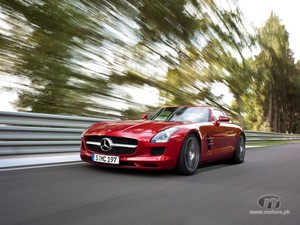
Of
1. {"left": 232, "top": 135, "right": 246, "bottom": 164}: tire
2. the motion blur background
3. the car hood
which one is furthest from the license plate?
the motion blur background

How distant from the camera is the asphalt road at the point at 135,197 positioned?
3385mm

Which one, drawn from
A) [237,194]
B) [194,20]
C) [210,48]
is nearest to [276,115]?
[210,48]

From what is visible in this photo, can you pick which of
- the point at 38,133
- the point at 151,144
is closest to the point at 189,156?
the point at 151,144

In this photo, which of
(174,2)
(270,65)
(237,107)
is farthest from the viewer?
(270,65)

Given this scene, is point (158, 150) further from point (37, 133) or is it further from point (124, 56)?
point (124, 56)

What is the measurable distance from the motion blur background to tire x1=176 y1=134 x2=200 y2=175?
4.76 metres

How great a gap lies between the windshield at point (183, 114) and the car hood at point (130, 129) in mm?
796

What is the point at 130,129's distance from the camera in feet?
19.7

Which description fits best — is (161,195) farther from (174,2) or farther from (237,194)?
(174,2)

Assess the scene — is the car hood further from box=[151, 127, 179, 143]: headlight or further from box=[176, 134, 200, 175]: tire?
box=[176, 134, 200, 175]: tire

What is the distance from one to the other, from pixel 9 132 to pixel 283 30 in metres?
31.1

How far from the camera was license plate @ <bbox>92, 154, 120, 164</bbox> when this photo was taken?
5.77 meters

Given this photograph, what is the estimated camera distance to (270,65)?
3291 centimetres

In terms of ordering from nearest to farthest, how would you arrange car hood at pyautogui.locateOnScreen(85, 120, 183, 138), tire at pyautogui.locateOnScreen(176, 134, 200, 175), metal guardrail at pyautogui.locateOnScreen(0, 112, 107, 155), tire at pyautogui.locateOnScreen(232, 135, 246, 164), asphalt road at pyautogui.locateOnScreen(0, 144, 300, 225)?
1. asphalt road at pyautogui.locateOnScreen(0, 144, 300, 225)
2. car hood at pyautogui.locateOnScreen(85, 120, 183, 138)
3. tire at pyautogui.locateOnScreen(176, 134, 200, 175)
4. metal guardrail at pyautogui.locateOnScreen(0, 112, 107, 155)
5. tire at pyautogui.locateOnScreen(232, 135, 246, 164)
